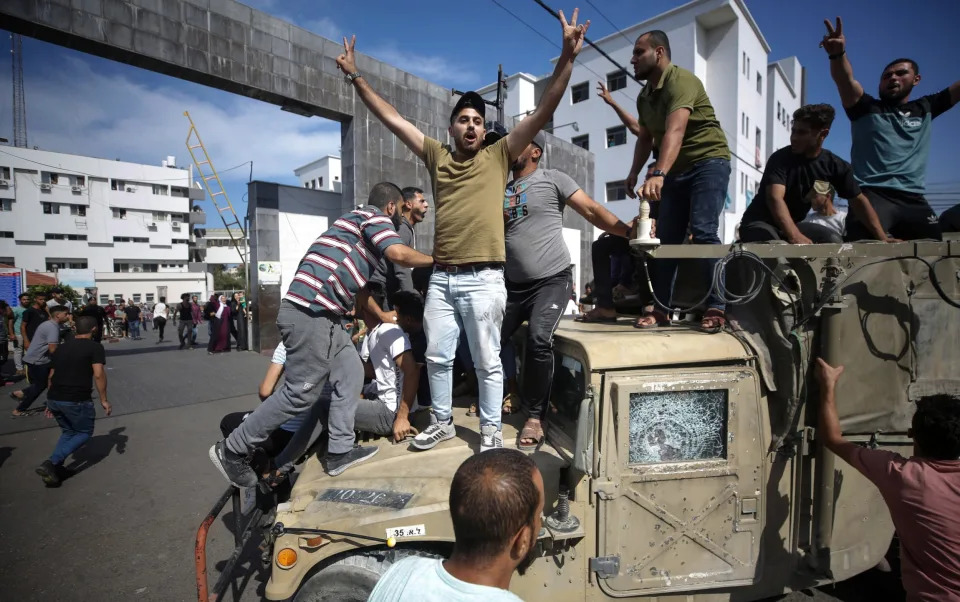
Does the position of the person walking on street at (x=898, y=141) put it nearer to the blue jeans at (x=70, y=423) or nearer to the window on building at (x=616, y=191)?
the blue jeans at (x=70, y=423)

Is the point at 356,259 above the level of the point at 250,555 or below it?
above

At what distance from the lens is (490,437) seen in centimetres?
276

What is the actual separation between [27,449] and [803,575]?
29.6ft

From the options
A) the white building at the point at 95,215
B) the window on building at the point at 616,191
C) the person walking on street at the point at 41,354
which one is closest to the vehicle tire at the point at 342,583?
the person walking on street at the point at 41,354

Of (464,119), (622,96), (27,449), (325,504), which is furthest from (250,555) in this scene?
(622,96)

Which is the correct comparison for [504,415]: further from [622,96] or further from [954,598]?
[622,96]

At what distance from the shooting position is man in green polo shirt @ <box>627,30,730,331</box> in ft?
11.3

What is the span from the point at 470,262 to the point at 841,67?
135 inches

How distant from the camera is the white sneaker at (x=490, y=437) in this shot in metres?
2.74

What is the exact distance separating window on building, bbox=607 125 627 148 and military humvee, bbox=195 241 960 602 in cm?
2767

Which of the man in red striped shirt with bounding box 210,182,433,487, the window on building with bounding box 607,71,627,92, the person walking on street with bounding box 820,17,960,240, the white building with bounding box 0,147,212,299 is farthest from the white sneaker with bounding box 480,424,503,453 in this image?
the white building with bounding box 0,147,212,299

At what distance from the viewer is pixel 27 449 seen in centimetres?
674

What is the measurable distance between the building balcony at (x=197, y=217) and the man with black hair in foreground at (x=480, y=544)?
198 ft

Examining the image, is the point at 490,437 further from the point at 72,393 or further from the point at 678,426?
the point at 72,393
